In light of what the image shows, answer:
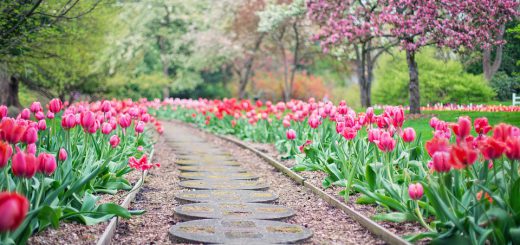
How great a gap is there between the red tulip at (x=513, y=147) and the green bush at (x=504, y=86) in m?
7.78

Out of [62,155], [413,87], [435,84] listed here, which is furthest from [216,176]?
[435,84]

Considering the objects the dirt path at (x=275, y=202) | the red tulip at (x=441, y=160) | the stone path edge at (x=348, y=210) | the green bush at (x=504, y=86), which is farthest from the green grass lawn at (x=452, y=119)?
the red tulip at (x=441, y=160)

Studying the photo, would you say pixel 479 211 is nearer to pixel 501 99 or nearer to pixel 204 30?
pixel 501 99

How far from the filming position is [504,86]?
13.1 m

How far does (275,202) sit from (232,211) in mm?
1017

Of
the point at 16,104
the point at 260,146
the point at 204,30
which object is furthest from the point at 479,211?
the point at 204,30

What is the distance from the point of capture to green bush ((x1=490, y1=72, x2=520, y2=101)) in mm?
11789

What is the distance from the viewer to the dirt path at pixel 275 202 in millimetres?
5242

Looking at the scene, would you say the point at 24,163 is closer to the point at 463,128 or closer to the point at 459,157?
the point at 459,157

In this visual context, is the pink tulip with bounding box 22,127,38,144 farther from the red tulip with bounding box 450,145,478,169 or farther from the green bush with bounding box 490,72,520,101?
the green bush with bounding box 490,72,520,101

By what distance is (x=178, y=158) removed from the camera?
12.0 m

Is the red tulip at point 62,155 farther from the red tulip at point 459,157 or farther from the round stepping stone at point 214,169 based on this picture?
the round stepping stone at point 214,169

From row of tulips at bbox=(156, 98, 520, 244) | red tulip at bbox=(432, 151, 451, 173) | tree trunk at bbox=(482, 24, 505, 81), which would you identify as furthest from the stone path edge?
tree trunk at bbox=(482, 24, 505, 81)

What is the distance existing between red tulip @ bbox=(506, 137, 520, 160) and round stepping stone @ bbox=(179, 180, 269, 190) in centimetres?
461
